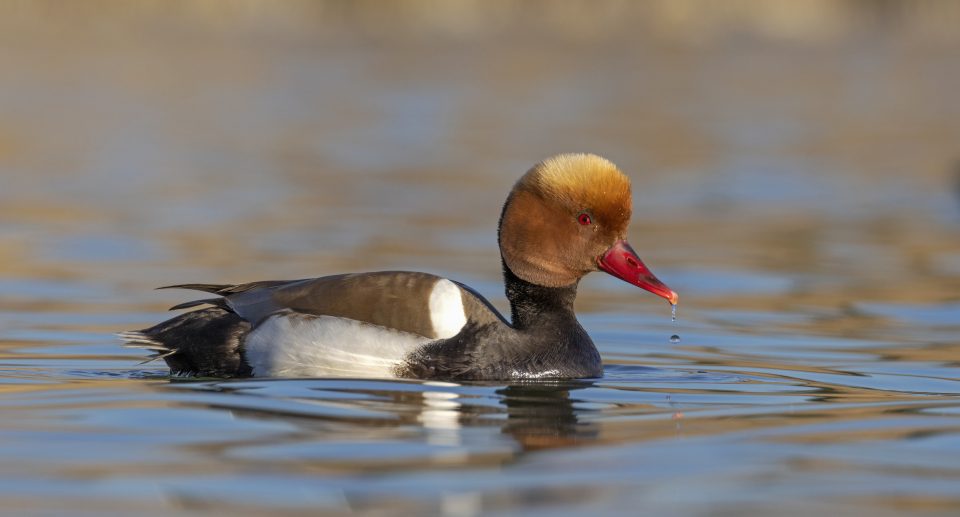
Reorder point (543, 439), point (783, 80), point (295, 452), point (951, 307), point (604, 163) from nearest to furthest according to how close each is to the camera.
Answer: point (295, 452) → point (543, 439) → point (604, 163) → point (951, 307) → point (783, 80)

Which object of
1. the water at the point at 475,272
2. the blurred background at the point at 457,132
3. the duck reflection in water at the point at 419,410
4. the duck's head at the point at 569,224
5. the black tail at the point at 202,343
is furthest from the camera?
the blurred background at the point at 457,132

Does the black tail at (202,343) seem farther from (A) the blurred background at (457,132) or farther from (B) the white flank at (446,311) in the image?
(A) the blurred background at (457,132)

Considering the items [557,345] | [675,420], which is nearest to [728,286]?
[557,345]

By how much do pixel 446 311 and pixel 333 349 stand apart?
1.44 ft

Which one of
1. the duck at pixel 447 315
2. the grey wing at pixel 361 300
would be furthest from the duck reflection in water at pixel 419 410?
the grey wing at pixel 361 300

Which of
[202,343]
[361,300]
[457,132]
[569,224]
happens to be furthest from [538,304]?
[457,132]

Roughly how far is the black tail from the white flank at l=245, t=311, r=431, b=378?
122 mm

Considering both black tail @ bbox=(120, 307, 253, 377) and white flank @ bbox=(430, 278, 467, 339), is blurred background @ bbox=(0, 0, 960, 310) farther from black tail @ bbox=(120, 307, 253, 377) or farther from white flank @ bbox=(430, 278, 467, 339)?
white flank @ bbox=(430, 278, 467, 339)

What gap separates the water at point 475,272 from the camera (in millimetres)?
4543

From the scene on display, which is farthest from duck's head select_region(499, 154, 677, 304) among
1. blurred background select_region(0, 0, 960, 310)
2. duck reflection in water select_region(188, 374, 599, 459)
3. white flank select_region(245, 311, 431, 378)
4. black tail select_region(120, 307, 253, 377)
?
blurred background select_region(0, 0, 960, 310)

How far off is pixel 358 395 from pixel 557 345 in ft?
3.17

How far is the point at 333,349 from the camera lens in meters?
6.21

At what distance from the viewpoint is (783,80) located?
3200 centimetres

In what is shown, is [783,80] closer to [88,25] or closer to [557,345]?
[88,25]
